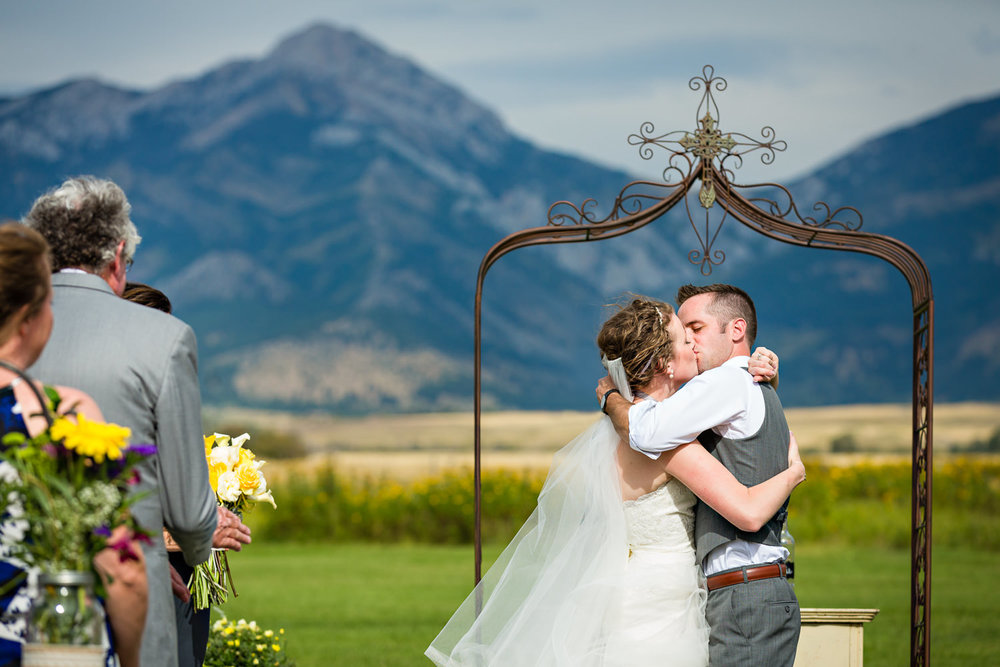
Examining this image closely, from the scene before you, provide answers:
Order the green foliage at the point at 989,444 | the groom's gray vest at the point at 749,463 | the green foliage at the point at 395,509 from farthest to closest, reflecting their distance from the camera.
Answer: the green foliage at the point at 989,444, the green foliage at the point at 395,509, the groom's gray vest at the point at 749,463

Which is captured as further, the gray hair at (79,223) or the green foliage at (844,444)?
the green foliage at (844,444)

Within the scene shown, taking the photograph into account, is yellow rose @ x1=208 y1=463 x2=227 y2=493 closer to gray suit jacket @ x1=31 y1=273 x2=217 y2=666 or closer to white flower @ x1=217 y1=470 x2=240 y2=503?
white flower @ x1=217 y1=470 x2=240 y2=503

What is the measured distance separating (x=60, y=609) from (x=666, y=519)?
7.36 ft

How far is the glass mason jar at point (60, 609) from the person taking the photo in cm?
250

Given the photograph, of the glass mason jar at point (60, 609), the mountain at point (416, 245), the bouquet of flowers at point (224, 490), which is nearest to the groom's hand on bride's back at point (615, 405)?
the bouquet of flowers at point (224, 490)

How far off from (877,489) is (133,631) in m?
22.5

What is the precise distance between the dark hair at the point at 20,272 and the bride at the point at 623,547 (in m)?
2.09

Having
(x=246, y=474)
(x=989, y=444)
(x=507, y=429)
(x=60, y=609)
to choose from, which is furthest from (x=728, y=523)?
(x=507, y=429)

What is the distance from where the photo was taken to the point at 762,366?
406cm

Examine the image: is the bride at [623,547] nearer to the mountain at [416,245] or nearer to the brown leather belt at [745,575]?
the brown leather belt at [745,575]

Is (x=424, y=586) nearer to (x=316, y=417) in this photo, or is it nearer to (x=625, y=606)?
(x=625, y=606)

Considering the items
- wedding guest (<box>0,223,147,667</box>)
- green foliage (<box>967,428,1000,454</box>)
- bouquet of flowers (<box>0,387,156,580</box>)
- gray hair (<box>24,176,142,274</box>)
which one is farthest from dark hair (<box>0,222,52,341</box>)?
green foliage (<box>967,428,1000,454</box>)

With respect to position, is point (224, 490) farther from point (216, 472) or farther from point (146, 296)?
point (146, 296)

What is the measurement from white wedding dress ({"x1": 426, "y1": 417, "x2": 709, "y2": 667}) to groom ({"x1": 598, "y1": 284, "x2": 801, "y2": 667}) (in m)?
0.09
